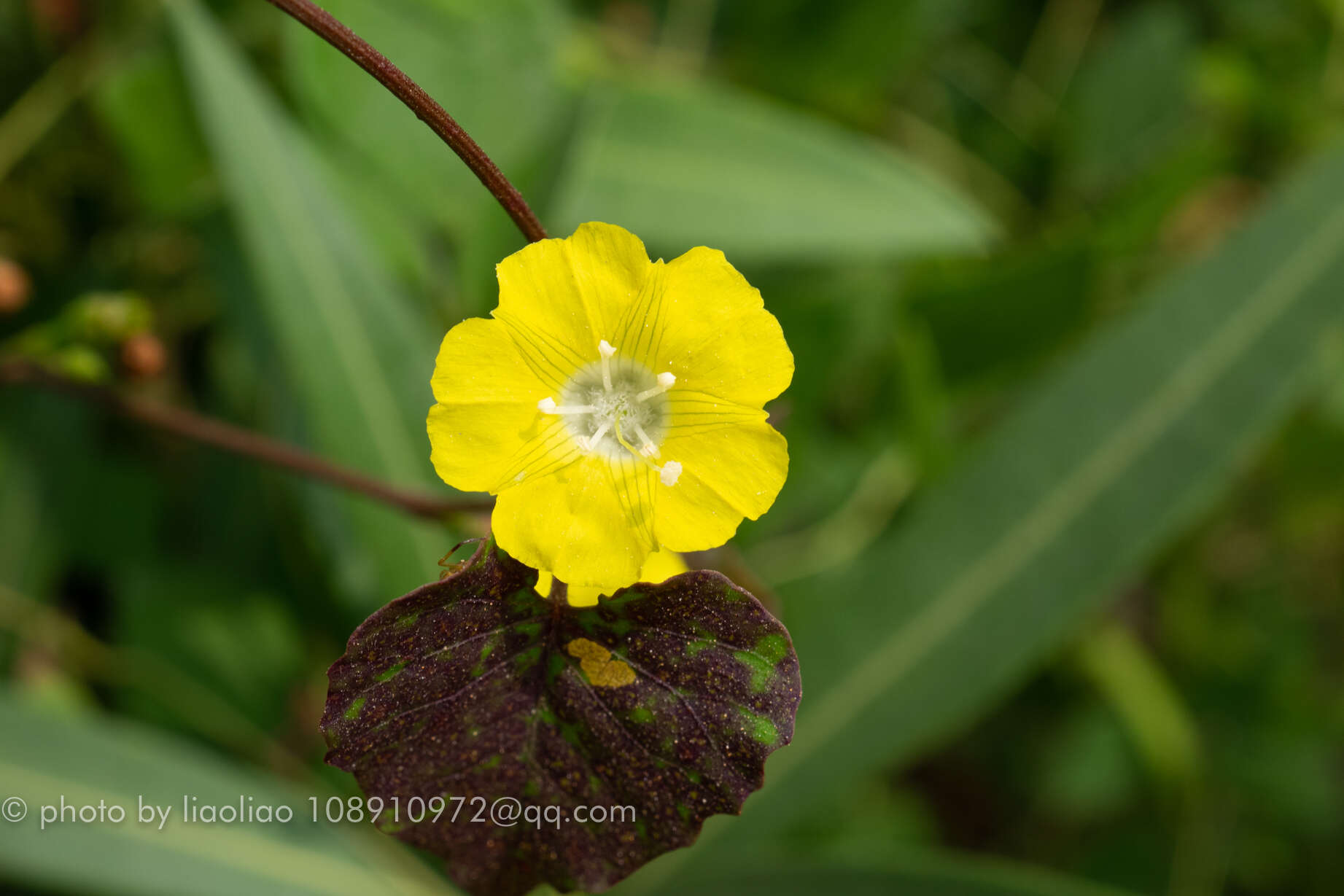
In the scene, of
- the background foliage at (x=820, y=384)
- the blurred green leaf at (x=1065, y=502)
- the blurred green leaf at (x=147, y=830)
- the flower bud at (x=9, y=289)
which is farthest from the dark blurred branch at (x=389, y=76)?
the blurred green leaf at (x=147, y=830)

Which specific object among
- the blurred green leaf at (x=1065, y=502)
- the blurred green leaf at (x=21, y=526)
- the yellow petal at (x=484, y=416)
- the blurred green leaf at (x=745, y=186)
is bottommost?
the yellow petal at (x=484, y=416)

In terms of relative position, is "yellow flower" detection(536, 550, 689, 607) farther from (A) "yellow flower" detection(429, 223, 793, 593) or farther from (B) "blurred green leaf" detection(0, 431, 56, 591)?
(B) "blurred green leaf" detection(0, 431, 56, 591)

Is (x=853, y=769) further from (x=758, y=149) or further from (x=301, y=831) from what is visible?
(x=758, y=149)

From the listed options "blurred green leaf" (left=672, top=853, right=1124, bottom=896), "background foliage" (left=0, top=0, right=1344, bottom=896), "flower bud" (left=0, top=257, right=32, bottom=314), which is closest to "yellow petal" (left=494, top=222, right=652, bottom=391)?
"background foliage" (left=0, top=0, right=1344, bottom=896)

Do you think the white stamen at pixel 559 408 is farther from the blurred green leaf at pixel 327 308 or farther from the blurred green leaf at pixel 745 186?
the blurred green leaf at pixel 745 186

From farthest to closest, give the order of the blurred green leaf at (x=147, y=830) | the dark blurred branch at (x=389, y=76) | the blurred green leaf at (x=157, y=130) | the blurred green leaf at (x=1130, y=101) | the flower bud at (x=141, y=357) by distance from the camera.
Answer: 1. the blurred green leaf at (x=1130, y=101)
2. the blurred green leaf at (x=157, y=130)
3. the blurred green leaf at (x=147, y=830)
4. the flower bud at (x=141, y=357)
5. the dark blurred branch at (x=389, y=76)

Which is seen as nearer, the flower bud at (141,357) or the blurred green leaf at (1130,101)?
the flower bud at (141,357)

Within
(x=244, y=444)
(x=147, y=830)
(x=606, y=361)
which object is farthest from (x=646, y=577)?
(x=147, y=830)

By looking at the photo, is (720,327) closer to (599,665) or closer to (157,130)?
(599,665)

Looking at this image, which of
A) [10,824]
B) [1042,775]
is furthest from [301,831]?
[1042,775]
